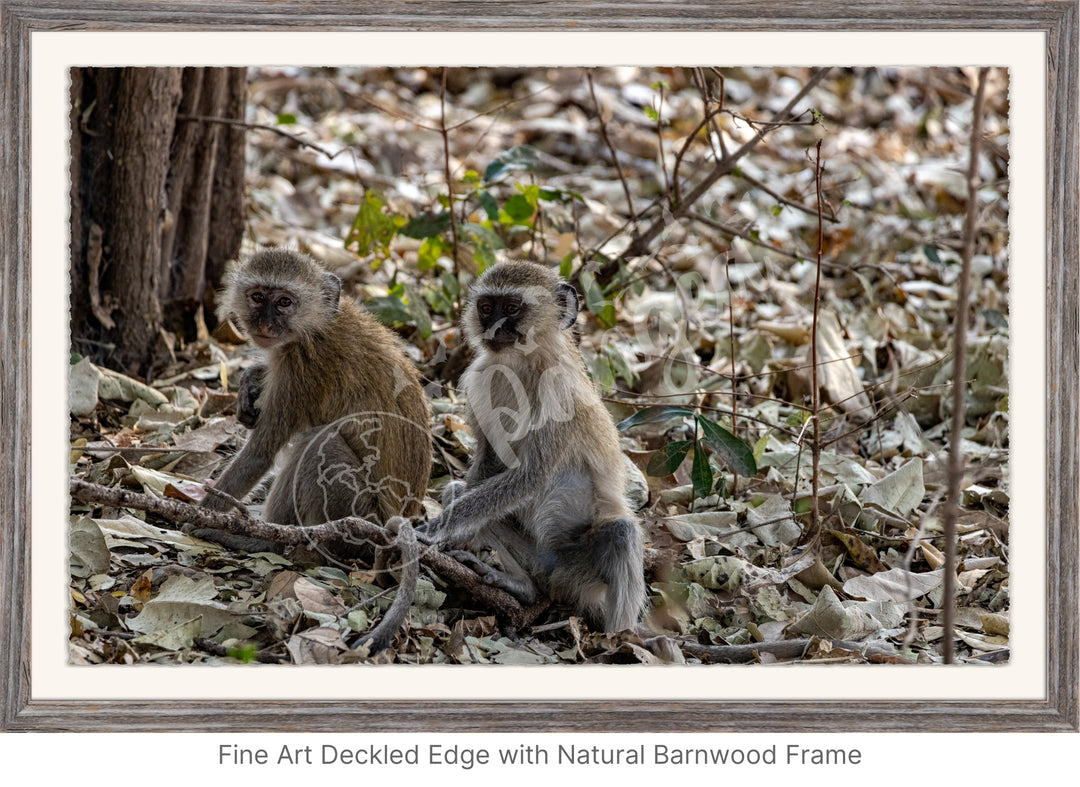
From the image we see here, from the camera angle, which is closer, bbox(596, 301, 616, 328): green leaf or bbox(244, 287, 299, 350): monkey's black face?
bbox(244, 287, 299, 350): monkey's black face

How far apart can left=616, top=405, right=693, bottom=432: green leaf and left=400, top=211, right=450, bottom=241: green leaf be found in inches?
86.0

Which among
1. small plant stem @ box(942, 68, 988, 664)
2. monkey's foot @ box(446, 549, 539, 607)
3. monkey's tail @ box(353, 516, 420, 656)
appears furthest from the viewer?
monkey's foot @ box(446, 549, 539, 607)

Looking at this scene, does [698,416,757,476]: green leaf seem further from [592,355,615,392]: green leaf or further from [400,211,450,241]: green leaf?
[400,211,450,241]: green leaf

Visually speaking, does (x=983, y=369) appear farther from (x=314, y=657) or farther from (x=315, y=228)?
(x=315, y=228)

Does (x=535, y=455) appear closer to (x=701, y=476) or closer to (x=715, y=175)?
(x=701, y=476)

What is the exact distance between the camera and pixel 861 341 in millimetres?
8703

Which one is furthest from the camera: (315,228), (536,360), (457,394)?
(315,228)

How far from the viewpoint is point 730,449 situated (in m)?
5.90

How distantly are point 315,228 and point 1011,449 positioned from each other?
6.96 meters

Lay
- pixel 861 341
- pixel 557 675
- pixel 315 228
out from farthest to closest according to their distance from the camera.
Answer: pixel 315 228 → pixel 861 341 → pixel 557 675

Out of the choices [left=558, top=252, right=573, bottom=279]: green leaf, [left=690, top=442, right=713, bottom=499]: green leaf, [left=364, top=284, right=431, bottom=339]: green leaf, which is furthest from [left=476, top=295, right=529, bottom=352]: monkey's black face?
[left=558, top=252, right=573, bottom=279]: green leaf

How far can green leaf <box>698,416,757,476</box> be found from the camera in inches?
232

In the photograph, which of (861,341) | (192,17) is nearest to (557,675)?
(192,17)

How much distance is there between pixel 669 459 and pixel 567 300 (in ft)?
3.24
